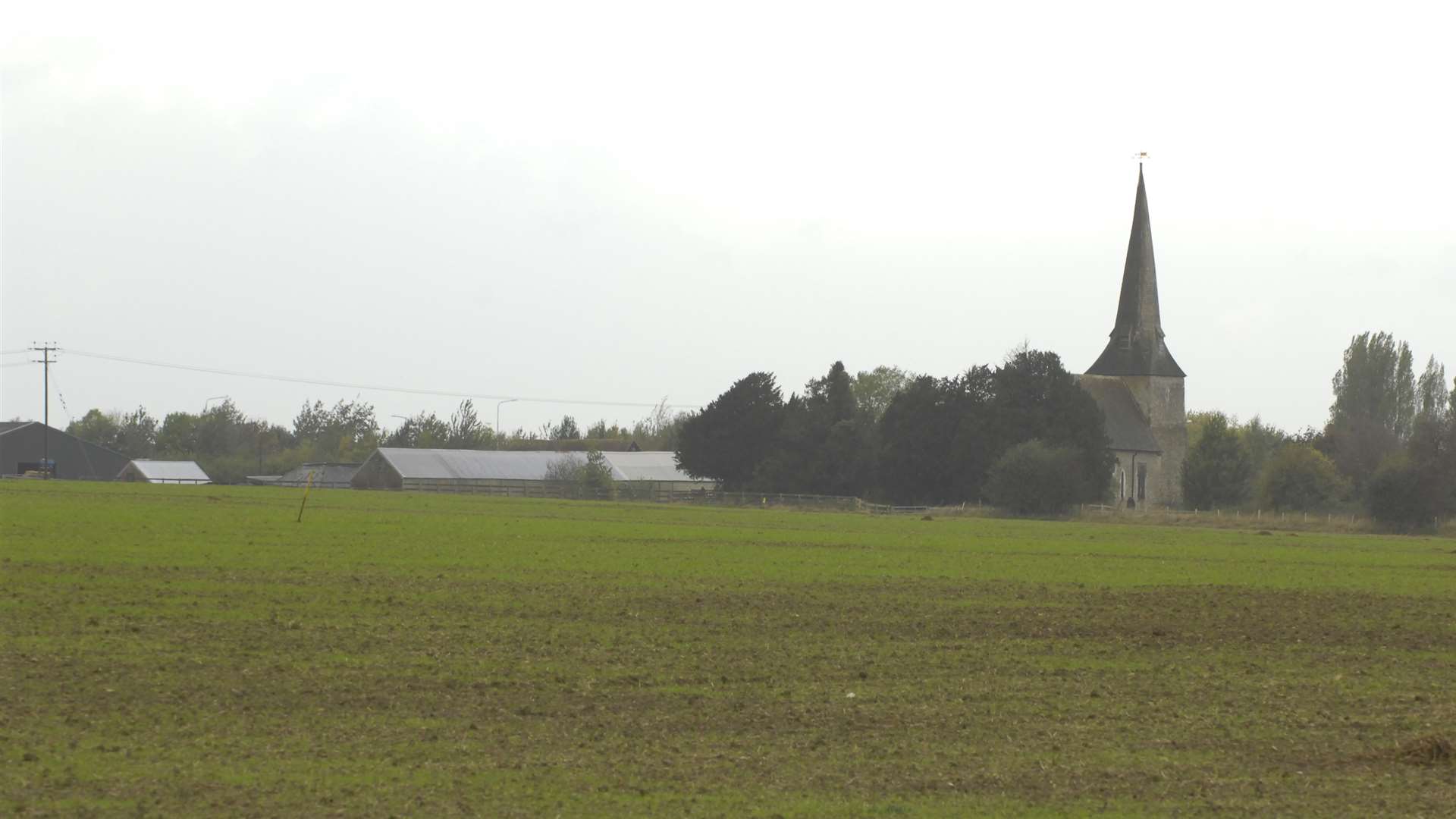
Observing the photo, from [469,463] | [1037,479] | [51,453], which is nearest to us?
[1037,479]

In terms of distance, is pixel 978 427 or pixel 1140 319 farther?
pixel 1140 319

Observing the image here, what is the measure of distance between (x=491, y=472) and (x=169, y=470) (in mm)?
28050

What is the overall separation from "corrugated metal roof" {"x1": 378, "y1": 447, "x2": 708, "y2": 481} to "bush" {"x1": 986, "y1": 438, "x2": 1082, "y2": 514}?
39414 mm

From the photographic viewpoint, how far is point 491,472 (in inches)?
5236

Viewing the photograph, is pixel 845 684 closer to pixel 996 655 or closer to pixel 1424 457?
pixel 996 655

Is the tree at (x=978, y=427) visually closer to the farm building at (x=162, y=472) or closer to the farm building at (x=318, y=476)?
the farm building at (x=318, y=476)

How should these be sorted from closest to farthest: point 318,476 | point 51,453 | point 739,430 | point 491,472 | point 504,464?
point 739,430, point 51,453, point 491,472, point 504,464, point 318,476

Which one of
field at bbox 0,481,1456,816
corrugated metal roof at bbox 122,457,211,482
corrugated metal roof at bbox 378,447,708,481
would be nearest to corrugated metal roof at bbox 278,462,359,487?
corrugated metal roof at bbox 378,447,708,481

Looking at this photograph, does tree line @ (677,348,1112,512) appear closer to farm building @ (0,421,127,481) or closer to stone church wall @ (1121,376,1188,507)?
stone church wall @ (1121,376,1188,507)

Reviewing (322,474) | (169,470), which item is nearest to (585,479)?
(322,474)

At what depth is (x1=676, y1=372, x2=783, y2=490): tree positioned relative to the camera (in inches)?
4414

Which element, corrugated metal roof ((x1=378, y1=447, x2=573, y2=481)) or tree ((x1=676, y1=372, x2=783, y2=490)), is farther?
corrugated metal roof ((x1=378, y1=447, x2=573, y2=481))

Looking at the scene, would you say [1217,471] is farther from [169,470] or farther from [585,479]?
[169,470]

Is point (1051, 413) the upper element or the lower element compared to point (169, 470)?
upper
